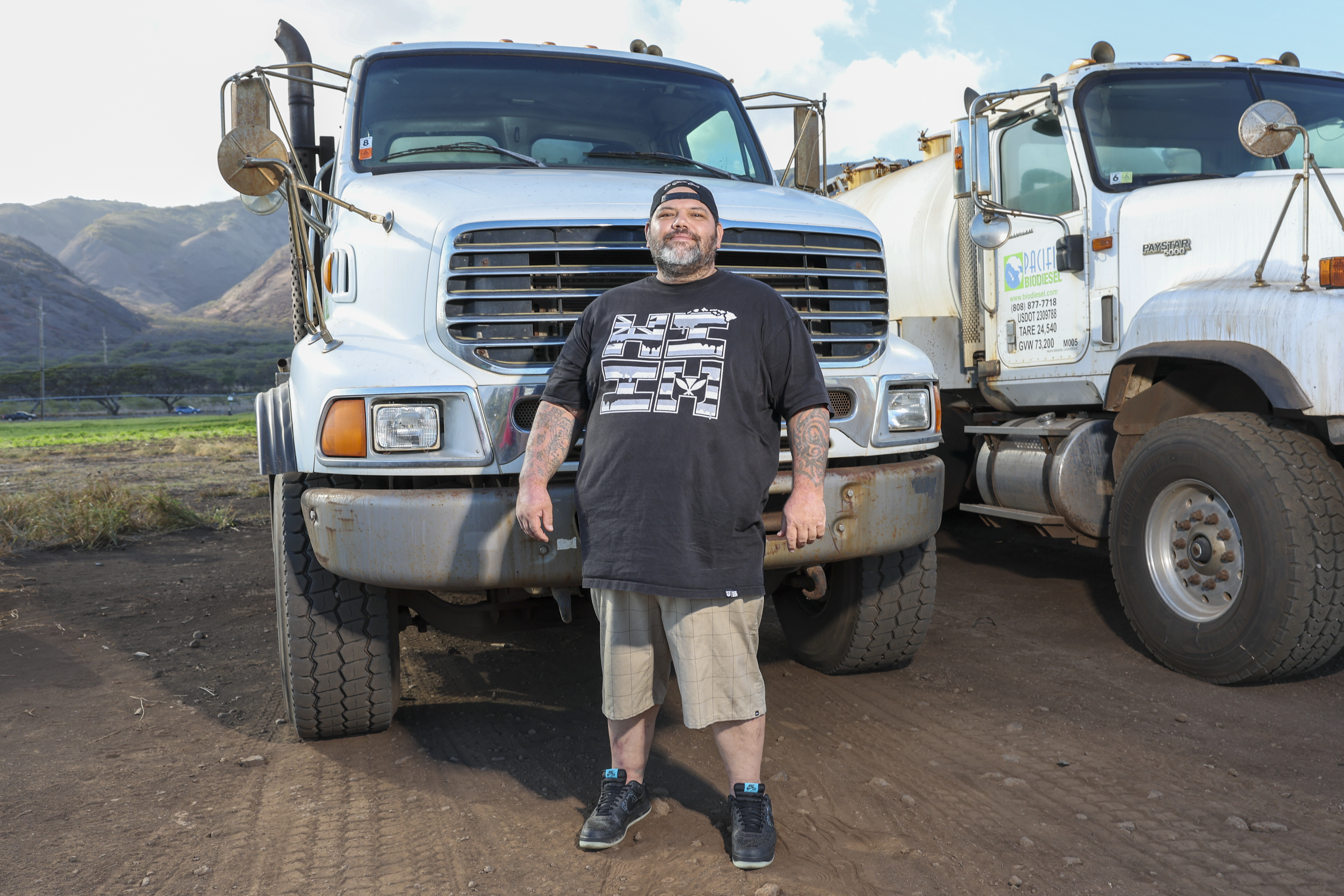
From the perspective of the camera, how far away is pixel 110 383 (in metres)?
76.2

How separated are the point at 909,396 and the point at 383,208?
6.89 ft

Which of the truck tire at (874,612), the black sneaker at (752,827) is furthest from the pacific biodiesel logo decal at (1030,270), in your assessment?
the black sneaker at (752,827)

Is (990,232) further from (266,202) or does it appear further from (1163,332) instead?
(266,202)

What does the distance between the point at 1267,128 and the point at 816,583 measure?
2740 mm

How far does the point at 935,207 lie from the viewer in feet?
25.1

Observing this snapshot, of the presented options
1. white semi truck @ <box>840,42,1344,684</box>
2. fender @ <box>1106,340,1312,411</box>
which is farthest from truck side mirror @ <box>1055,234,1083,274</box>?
fender @ <box>1106,340,1312,411</box>

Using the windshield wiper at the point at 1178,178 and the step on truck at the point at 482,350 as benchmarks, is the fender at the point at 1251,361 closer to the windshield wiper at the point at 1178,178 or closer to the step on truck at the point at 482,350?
the windshield wiper at the point at 1178,178

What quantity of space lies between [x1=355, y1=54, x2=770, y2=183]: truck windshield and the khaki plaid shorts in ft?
7.07

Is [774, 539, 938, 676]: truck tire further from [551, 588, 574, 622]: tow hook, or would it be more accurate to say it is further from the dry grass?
the dry grass

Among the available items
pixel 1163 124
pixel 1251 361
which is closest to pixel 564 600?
pixel 1251 361

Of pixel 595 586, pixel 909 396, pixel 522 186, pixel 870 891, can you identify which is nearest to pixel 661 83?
Result: pixel 522 186

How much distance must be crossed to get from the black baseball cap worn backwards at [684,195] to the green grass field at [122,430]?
24645 millimetres

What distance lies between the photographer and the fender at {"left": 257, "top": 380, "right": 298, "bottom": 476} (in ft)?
13.4

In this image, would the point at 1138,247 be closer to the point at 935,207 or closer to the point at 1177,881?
the point at 935,207
